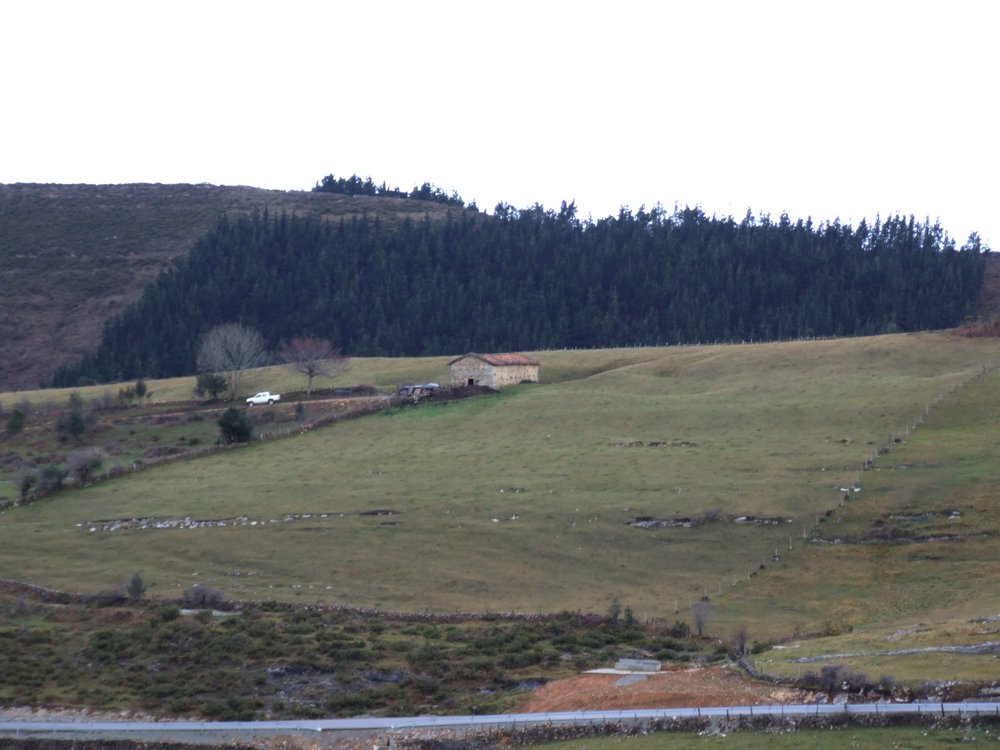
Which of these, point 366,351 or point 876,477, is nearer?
point 876,477

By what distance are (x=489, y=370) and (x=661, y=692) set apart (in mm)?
56844

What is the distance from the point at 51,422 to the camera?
292ft

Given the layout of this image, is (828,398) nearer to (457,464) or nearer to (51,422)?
(457,464)

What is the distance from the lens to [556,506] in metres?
58.5

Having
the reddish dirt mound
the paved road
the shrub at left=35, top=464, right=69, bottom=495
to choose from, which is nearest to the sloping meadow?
the shrub at left=35, top=464, right=69, bottom=495

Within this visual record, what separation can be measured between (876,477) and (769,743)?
32503 mm

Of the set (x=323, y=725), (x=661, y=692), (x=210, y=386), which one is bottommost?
(x=323, y=725)

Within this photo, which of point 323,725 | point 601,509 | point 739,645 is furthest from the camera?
point 601,509

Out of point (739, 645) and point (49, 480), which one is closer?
point (739, 645)

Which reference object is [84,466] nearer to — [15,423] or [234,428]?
[234,428]

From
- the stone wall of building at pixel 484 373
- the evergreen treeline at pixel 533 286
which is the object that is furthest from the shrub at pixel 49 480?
the evergreen treeline at pixel 533 286

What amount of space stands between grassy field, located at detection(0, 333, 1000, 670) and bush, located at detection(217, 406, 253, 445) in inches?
67.6

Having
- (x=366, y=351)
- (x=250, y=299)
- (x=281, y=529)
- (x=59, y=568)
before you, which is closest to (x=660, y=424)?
(x=281, y=529)

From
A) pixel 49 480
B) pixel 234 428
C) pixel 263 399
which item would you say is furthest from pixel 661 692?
pixel 263 399
